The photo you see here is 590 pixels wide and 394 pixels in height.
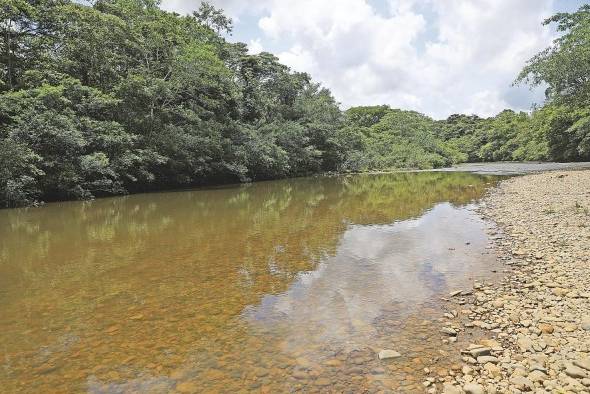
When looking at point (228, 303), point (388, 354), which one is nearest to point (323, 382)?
point (388, 354)

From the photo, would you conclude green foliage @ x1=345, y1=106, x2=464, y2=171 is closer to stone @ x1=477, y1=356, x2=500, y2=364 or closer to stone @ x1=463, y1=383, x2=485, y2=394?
stone @ x1=477, y1=356, x2=500, y2=364

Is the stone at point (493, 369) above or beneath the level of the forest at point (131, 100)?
beneath

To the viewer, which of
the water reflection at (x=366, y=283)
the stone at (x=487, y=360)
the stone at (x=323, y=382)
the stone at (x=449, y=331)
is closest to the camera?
the stone at (x=323, y=382)

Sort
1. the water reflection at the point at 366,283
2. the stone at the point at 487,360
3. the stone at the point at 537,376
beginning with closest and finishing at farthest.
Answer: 1. the stone at the point at 537,376
2. the stone at the point at 487,360
3. the water reflection at the point at 366,283

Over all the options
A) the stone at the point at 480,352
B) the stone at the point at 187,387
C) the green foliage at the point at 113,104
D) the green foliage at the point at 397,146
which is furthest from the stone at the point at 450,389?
the green foliage at the point at 397,146

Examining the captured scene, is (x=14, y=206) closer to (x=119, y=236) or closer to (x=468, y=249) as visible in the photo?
(x=119, y=236)

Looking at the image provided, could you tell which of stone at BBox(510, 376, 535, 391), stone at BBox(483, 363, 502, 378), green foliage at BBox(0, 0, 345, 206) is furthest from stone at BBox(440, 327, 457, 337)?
green foliage at BBox(0, 0, 345, 206)

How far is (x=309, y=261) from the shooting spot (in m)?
9.52

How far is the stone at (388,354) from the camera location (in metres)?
4.85

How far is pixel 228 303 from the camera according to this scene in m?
6.88

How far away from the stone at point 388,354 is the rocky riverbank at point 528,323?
1.70ft

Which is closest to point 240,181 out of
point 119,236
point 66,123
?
point 66,123

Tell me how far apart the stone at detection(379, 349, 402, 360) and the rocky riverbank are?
1.70 ft

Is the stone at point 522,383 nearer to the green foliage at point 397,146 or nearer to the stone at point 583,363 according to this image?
the stone at point 583,363
